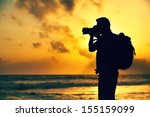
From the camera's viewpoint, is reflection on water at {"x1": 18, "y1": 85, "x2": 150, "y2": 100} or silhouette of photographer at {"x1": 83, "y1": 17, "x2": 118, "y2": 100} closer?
silhouette of photographer at {"x1": 83, "y1": 17, "x2": 118, "y2": 100}

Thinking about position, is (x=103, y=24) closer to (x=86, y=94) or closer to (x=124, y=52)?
(x=124, y=52)

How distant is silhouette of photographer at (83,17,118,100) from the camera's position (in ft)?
15.1

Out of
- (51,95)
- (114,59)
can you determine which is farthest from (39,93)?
(114,59)

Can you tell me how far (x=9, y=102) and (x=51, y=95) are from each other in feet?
25.4

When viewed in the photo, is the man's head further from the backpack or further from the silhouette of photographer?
the backpack

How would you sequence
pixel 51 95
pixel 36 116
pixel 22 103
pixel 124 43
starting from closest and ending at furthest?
1. pixel 124 43
2. pixel 36 116
3. pixel 22 103
4. pixel 51 95

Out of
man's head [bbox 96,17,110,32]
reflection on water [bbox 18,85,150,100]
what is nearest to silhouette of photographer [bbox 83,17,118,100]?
man's head [bbox 96,17,110,32]

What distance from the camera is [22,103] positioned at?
6352 mm

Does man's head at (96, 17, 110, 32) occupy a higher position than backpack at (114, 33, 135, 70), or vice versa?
man's head at (96, 17, 110, 32)

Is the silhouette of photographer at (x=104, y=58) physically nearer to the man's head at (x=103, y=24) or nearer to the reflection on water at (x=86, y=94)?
the man's head at (x=103, y=24)

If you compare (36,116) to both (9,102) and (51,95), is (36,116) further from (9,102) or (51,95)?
(51,95)

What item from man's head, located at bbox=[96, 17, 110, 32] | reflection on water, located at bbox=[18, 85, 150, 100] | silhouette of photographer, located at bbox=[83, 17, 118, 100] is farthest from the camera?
reflection on water, located at bbox=[18, 85, 150, 100]

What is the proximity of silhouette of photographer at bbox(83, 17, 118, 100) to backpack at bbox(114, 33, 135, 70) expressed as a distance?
7 centimetres

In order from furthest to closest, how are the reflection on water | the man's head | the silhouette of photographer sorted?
the reflection on water, the man's head, the silhouette of photographer
